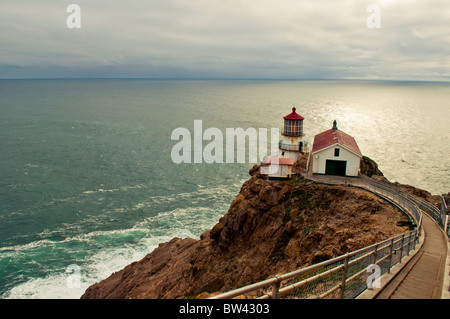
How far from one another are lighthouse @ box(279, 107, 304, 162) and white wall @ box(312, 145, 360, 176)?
5.80m

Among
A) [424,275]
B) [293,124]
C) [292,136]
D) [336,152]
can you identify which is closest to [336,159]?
[336,152]

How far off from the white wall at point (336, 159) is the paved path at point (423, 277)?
13488 mm

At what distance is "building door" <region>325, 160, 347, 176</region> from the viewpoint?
30.9 meters

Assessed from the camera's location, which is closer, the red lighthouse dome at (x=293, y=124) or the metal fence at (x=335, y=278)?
the metal fence at (x=335, y=278)

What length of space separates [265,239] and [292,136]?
15391mm

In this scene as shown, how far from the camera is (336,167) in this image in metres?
31.1

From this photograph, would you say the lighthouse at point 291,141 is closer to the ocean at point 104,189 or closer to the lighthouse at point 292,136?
the lighthouse at point 292,136

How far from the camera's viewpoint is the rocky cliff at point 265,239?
2172 centimetres

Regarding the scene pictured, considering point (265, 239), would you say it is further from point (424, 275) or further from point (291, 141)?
point (291, 141)

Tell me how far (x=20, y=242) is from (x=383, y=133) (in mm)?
102584

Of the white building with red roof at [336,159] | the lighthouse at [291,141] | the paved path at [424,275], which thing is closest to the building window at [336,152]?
the white building with red roof at [336,159]

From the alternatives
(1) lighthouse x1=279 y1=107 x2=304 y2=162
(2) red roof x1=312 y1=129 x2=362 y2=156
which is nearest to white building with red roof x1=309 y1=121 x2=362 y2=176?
(2) red roof x1=312 y1=129 x2=362 y2=156

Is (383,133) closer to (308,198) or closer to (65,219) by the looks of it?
(308,198)

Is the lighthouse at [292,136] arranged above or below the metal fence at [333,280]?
above
